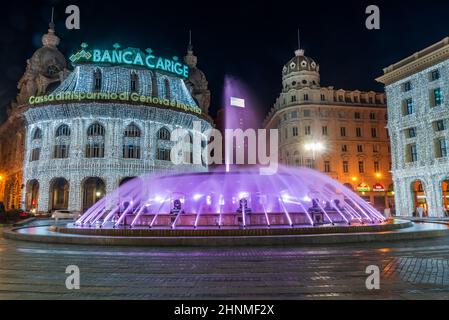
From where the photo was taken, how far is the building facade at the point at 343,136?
65.1m

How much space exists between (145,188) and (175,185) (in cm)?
309

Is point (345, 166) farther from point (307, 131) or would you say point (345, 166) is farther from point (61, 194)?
point (61, 194)

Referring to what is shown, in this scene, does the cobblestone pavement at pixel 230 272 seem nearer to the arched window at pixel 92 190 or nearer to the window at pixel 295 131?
the arched window at pixel 92 190

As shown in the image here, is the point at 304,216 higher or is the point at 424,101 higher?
the point at 424,101

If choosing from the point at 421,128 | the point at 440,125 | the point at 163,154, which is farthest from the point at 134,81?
the point at 440,125

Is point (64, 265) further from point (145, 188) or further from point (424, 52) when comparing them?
point (424, 52)

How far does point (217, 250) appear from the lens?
1234cm

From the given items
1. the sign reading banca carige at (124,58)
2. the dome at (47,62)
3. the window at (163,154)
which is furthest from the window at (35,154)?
the dome at (47,62)

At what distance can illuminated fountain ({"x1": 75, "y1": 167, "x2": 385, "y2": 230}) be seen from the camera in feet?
57.5

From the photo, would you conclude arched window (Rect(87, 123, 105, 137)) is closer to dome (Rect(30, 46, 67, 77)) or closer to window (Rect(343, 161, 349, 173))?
dome (Rect(30, 46, 67, 77))

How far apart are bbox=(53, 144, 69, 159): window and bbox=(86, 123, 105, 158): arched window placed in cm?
295
